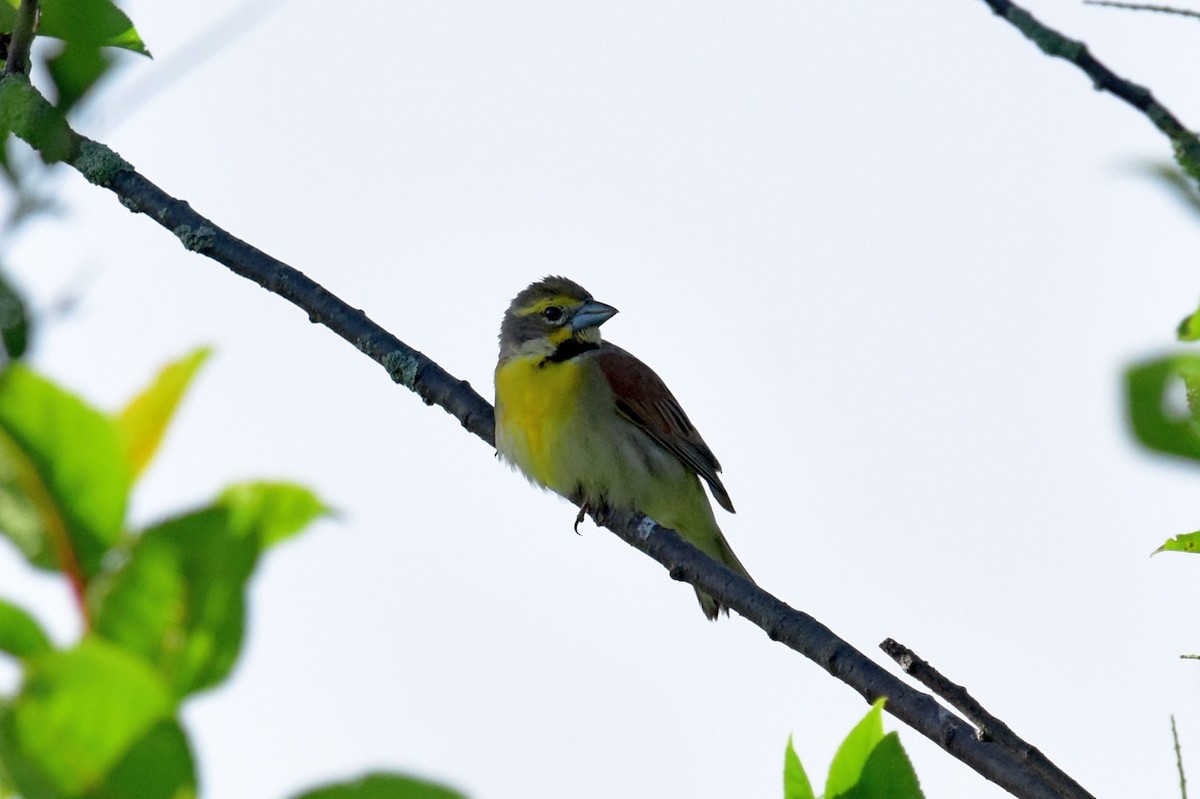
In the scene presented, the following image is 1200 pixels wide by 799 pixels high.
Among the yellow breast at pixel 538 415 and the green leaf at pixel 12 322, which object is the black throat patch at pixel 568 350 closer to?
the yellow breast at pixel 538 415

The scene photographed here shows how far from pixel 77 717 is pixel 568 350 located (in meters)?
7.59

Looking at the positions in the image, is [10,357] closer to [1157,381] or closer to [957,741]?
[1157,381]

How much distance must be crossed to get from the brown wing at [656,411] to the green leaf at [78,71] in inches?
246

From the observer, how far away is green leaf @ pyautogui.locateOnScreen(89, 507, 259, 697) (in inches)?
58.2

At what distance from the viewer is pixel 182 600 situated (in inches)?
60.1

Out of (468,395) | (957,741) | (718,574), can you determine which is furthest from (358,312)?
(957,741)

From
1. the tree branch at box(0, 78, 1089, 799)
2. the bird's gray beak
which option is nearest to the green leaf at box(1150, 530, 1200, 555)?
the tree branch at box(0, 78, 1089, 799)

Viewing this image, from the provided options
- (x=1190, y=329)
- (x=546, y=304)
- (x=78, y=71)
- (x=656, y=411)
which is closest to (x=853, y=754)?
(x=1190, y=329)

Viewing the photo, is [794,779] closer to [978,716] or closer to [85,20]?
[978,716]

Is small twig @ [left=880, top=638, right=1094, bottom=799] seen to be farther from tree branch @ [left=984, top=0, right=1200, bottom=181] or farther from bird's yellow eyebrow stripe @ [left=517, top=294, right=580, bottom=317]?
bird's yellow eyebrow stripe @ [left=517, top=294, right=580, bottom=317]

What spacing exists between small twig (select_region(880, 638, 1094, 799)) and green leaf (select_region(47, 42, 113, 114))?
2046 mm

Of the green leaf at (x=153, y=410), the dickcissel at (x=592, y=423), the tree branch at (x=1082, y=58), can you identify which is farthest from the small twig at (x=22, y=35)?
the dickcissel at (x=592, y=423)

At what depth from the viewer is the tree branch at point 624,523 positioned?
133 inches

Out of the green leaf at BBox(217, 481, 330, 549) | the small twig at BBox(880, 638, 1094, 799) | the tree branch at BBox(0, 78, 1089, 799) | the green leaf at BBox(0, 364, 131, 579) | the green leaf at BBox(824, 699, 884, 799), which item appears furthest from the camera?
the tree branch at BBox(0, 78, 1089, 799)
